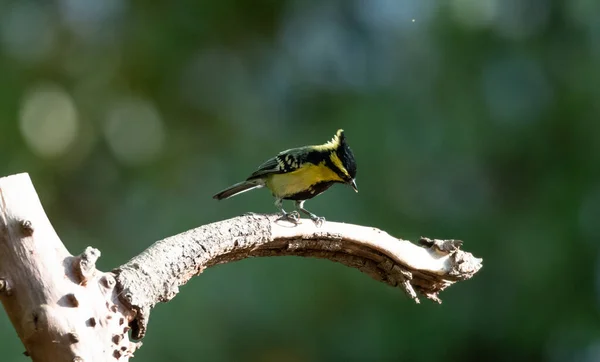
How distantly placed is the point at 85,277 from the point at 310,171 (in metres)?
1.82

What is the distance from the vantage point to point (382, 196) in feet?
23.2

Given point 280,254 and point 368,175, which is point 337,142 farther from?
point 368,175

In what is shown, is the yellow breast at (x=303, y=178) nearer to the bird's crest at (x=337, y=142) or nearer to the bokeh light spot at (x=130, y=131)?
the bird's crest at (x=337, y=142)

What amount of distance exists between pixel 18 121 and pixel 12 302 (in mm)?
6110

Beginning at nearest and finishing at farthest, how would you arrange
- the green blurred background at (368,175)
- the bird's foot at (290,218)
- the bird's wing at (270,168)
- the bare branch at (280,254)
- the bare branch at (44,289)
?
1. the bare branch at (44,289)
2. the bare branch at (280,254)
3. the bird's foot at (290,218)
4. the bird's wing at (270,168)
5. the green blurred background at (368,175)

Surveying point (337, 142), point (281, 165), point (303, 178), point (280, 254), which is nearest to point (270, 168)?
point (281, 165)

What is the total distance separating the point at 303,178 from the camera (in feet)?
11.7

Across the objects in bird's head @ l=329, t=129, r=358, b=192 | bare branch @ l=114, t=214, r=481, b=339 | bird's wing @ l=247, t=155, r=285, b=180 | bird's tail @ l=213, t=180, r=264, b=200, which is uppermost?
bird's head @ l=329, t=129, r=358, b=192

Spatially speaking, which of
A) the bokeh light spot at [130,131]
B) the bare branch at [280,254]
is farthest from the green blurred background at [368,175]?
the bare branch at [280,254]

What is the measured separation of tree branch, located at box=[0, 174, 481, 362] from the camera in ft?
5.86

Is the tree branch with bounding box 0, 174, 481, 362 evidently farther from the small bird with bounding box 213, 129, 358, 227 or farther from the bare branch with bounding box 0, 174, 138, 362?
the small bird with bounding box 213, 129, 358, 227

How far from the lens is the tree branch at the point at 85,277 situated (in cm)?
179

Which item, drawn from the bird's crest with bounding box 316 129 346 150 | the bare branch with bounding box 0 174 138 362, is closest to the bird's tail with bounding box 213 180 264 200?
the bird's crest with bounding box 316 129 346 150

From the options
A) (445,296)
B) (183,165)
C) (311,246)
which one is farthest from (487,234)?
(311,246)
